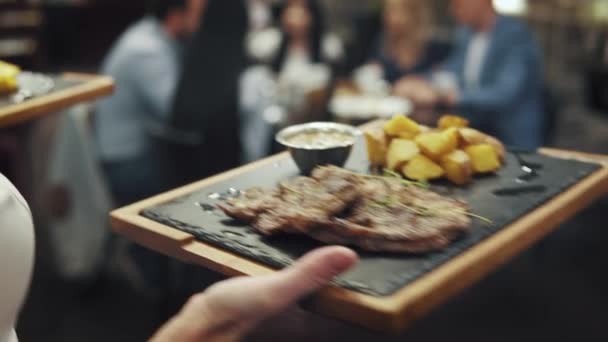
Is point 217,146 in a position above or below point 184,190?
below

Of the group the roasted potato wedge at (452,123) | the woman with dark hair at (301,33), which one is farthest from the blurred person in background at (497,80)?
the roasted potato wedge at (452,123)

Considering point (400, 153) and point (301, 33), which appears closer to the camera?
point (400, 153)

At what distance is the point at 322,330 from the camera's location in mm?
1264

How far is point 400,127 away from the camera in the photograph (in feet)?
4.66

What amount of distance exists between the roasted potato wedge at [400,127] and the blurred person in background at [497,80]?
1.95 meters

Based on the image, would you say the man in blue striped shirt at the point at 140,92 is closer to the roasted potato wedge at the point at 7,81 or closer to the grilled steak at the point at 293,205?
the roasted potato wedge at the point at 7,81

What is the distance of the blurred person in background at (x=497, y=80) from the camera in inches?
133

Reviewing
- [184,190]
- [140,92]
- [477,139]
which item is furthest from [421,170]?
[140,92]

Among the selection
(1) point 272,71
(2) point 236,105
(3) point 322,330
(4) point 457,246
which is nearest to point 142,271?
(2) point 236,105

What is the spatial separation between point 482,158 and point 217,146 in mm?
1819

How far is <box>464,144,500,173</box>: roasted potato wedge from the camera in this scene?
1.37m

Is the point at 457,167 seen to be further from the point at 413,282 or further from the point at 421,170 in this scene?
the point at 413,282

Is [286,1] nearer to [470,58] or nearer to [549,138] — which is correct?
[470,58]

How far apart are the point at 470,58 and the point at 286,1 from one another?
108cm
